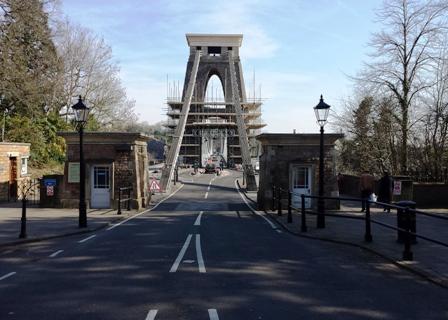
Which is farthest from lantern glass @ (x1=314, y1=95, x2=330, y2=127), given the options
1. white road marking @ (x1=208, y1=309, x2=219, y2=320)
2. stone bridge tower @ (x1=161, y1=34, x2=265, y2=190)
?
stone bridge tower @ (x1=161, y1=34, x2=265, y2=190)

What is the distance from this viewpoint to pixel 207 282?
29.2 feet

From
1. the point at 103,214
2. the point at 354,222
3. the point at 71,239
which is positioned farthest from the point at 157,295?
the point at 103,214

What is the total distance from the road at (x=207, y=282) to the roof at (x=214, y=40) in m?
149

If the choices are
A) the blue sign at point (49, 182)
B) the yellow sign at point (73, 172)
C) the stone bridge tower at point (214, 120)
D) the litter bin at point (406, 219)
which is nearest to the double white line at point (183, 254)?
the litter bin at point (406, 219)

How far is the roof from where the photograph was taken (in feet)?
522

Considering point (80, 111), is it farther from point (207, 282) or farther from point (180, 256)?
point (207, 282)

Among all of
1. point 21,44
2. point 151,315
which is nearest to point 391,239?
point 151,315

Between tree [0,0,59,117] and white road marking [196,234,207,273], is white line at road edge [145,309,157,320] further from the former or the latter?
tree [0,0,59,117]

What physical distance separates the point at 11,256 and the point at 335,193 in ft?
58.6

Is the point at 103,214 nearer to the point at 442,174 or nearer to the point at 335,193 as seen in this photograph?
the point at 335,193

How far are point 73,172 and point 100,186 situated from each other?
144cm

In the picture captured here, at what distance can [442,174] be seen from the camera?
30375 mm

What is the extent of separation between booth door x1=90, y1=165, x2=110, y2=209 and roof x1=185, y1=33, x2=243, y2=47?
446 ft

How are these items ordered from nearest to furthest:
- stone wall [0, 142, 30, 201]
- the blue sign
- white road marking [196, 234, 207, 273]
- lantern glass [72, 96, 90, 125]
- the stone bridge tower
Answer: white road marking [196, 234, 207, 273] → lantern glass [72, 96, 90, 125] → the blue sign → stone wall [0, 142, 30, 201] → the stone bridge tower
